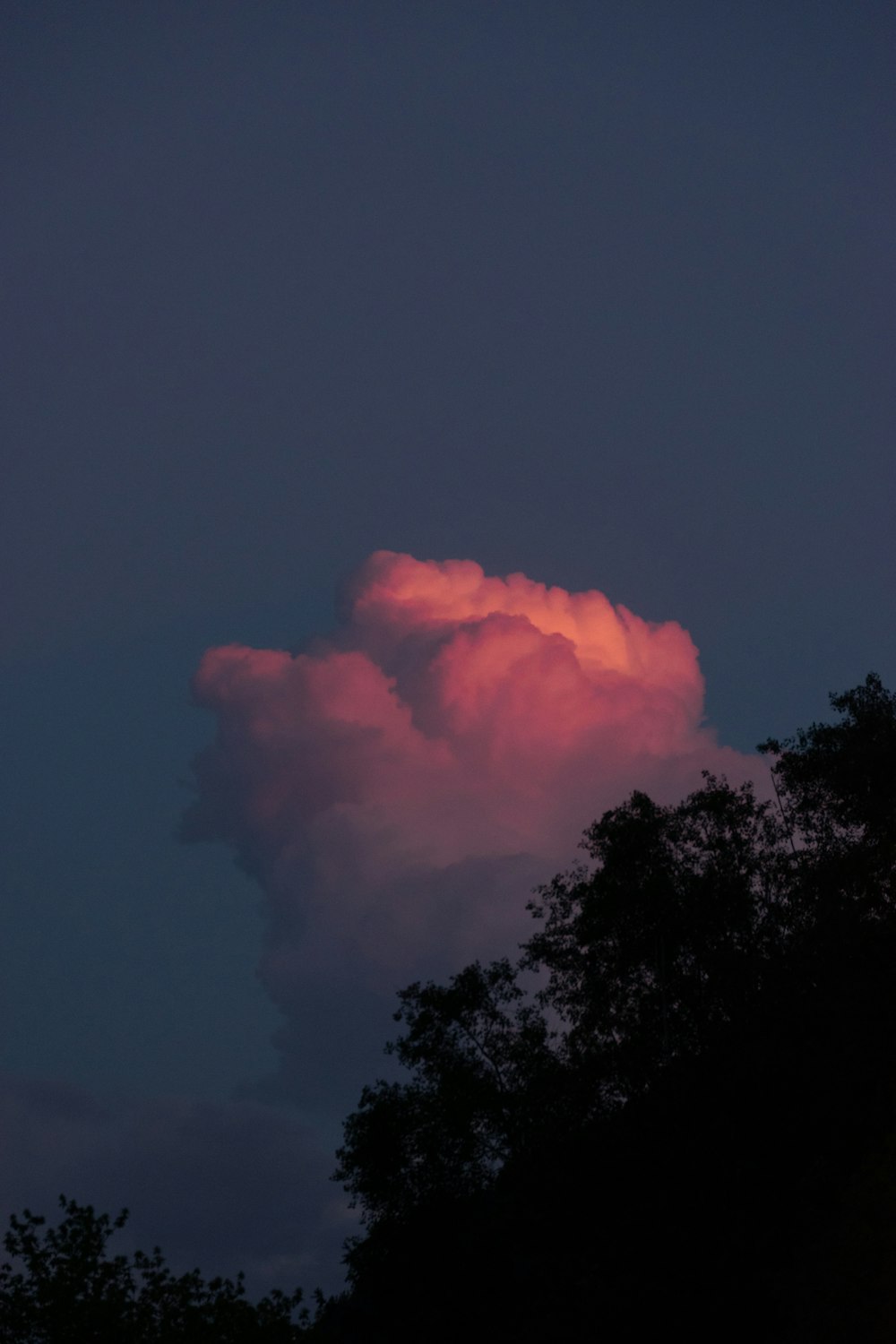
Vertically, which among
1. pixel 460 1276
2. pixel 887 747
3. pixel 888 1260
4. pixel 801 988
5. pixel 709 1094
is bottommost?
pixel 888 1260

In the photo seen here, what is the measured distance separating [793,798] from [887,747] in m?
4.73

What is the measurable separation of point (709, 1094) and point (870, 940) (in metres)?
8.15

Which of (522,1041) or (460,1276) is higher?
(522,1041)

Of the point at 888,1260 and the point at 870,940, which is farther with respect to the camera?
the point at 870,940

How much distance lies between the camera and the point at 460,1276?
42.2 meters

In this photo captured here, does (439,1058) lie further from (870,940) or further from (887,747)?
(887,747)

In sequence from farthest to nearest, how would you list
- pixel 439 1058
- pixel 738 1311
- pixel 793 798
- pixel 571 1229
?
1. pixel 793 798
2. pixel 439 1058
3. pixel 571 1229
4. pixel 738 1311

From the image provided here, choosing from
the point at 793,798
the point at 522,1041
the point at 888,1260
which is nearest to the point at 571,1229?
the point at 522,1041

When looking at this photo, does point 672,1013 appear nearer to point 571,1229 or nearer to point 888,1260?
point 571,1229

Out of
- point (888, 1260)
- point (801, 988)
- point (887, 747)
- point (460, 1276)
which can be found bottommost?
point (888, 1260)

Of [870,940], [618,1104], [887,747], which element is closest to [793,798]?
[887,747]

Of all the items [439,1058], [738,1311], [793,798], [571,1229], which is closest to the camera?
[738,1311]

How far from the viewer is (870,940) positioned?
1694 inches

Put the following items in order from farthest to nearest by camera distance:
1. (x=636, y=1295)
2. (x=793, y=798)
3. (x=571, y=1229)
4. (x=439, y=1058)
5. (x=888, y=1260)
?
1. (x=793, y=798)
2. (x=439, y=1058)
3. (x=571, y=1229)
4. (x=636, y=1295)
5. (x=888, y=1260)
